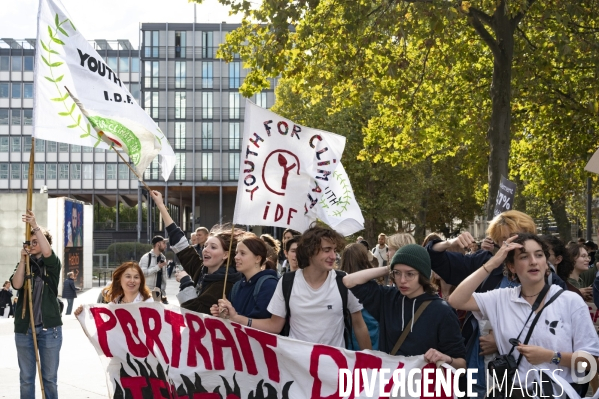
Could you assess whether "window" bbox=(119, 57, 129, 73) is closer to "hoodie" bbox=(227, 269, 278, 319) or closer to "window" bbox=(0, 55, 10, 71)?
"window" bbox=(0, 55, 10, 71)

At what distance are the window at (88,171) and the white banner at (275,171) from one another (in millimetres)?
86027

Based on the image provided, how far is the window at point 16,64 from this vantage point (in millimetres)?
92062

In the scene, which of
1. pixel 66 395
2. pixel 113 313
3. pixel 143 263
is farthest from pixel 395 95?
pixel 113 313

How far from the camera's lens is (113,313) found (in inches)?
280

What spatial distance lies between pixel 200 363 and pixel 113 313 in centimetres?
112

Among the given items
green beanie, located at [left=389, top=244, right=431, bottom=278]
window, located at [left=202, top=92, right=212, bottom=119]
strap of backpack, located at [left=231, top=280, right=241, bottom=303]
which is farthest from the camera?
window, located at [left=202, top=92, right=212, bottom=119]

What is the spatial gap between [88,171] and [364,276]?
8770 centimetres

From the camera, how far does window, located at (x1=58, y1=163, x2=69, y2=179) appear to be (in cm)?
9031

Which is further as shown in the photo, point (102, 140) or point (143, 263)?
point (143, 263)

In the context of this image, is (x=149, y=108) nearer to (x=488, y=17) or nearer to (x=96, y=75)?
(x=488, y=17)

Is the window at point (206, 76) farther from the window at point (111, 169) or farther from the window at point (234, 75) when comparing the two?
the window at point (111, 169)

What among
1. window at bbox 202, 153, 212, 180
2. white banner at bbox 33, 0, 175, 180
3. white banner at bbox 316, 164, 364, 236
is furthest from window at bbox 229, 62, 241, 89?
white banner at bbox 316, 164, 364, 236

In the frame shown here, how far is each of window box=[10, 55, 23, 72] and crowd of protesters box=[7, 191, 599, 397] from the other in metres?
89.9

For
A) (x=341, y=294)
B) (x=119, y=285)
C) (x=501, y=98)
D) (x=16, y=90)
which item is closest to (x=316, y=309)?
(x=341, y=294)
